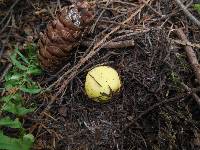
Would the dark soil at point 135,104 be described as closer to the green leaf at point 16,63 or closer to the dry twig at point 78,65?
the dry twig at point 78,65

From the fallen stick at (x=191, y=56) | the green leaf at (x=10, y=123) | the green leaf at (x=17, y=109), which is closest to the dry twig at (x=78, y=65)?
the green leaf at (x=17, y=109)

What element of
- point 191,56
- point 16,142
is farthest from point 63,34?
point 191,56

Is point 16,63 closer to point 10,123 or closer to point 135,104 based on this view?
point 10,123

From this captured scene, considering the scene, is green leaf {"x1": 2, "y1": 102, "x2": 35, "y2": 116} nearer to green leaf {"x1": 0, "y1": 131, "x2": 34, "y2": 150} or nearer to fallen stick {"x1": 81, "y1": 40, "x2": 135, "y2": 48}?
green leaf {"x1": 0, "y1": 131, "x2": 34, "y2": 150}

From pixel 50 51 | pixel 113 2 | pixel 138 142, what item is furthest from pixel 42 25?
pixel 138 142

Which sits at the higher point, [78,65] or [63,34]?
[63,34]

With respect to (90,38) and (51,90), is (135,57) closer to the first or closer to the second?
(90,38)

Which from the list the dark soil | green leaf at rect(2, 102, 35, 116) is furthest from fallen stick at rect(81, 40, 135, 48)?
green leaf at rect(2, 102, 35, 116)
